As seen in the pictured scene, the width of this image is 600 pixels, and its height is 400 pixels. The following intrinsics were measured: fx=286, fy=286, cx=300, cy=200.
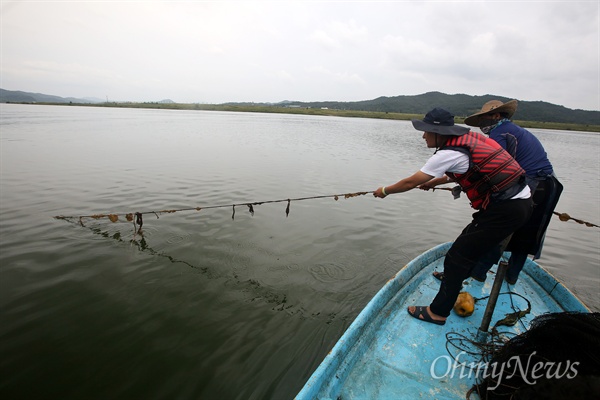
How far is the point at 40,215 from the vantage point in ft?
29.7

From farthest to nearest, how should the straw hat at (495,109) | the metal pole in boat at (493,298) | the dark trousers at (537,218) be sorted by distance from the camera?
the straw hat at (495,109), the dark trousers at (537,218), the metal pole in boat at (493,298)

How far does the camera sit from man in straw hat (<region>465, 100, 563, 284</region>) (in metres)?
4.18

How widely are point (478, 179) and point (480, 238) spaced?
2.44 ft

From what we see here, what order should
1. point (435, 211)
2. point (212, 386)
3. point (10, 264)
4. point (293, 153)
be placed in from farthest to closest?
point (293, 153) < point (435, 211) < point (10, 264) < point (212, 386)

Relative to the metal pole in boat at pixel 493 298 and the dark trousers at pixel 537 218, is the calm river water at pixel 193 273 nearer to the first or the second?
the metal pole in boat at pixel 493 298

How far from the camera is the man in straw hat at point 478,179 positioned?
3.46 metres

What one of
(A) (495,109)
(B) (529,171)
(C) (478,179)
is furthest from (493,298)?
(A) (495,109)

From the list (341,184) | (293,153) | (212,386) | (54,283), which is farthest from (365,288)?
(293,153)

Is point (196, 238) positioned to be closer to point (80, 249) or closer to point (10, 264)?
point (80, 249)

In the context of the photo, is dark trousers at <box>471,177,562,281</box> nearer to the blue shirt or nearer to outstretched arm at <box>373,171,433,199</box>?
the blue shirt

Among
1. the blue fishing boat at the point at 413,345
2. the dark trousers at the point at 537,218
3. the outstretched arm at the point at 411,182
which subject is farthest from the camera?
the dark trousers at the point at 537,218

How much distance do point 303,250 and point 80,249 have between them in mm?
5738

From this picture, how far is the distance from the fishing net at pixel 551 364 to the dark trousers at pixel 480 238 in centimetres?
92

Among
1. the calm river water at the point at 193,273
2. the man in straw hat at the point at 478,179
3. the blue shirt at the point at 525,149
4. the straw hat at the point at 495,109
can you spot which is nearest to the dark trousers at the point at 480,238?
the man in straw hat at the point at 478,179
